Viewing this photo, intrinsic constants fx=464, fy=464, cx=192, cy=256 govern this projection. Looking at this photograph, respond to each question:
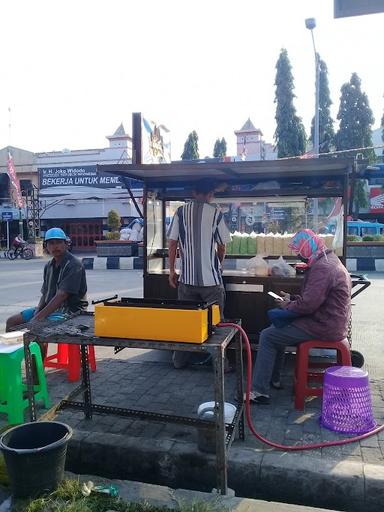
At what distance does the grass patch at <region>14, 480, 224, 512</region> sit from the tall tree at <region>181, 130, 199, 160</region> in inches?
1444

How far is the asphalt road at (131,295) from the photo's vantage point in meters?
5.92

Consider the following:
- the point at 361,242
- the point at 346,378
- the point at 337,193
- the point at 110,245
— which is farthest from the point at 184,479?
the point at 110,245

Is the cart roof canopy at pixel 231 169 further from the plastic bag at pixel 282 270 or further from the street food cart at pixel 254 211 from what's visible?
the plastic bag at pixel 282 270

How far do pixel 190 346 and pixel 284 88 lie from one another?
2846cm

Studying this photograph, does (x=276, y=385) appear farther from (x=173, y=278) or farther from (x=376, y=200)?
(x=376, y=200)

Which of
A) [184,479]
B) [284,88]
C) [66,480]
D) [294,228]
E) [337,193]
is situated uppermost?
[284,88]

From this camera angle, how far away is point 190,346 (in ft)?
8.93

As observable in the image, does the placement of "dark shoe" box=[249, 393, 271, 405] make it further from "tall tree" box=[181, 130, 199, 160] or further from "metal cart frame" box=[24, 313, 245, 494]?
"tall tree" box=[181, 130, 199, 160]

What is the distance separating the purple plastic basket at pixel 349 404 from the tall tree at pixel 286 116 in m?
26.5

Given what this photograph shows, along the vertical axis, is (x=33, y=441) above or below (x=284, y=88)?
below

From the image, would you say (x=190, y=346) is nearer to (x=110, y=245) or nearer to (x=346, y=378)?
(x=346, y=378)

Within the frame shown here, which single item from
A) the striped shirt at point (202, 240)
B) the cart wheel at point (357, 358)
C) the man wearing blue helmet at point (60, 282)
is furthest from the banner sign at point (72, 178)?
the cart wheel at point (357, 358)

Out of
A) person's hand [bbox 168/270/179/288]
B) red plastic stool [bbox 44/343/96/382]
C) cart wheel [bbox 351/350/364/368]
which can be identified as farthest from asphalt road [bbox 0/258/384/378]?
red plastic stool [bbox 44/343/96/382]

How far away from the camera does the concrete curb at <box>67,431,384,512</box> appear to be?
9.21 ft
